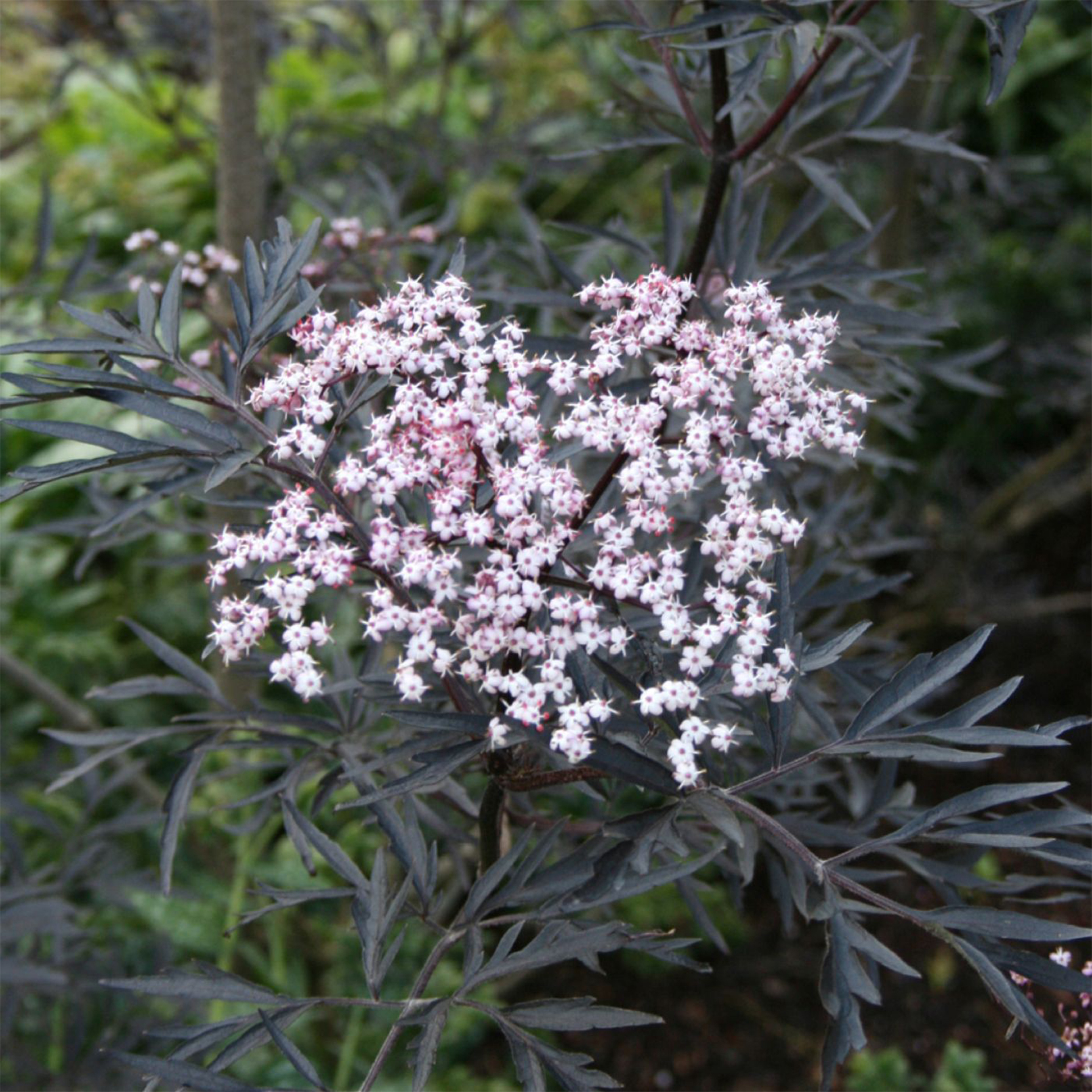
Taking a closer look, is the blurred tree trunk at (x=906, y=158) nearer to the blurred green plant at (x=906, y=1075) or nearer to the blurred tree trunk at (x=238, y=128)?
the blurred tree trunk at (x=238, y=128)

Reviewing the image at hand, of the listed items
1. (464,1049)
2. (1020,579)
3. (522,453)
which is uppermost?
(522,453)

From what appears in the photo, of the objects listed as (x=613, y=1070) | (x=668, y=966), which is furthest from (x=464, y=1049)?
(x=668, y=966)

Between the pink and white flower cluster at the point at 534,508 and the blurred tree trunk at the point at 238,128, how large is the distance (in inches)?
30.8

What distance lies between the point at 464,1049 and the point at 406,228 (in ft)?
4.23

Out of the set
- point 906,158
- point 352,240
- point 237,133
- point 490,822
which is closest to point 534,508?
point 490,822

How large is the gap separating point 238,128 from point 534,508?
956 mm

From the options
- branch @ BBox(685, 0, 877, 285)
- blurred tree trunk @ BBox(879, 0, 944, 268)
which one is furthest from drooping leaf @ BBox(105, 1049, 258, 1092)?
blurred tree trunk @ BBox(879, 0, 944, 268)

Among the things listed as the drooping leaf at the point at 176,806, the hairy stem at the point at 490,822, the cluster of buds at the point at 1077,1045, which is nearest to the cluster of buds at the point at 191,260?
the drooping leaf at the point at 176,806

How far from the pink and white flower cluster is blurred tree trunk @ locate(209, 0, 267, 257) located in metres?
0.78

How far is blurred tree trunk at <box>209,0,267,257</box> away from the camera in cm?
145

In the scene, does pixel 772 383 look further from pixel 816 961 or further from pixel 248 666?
pixel 816 961

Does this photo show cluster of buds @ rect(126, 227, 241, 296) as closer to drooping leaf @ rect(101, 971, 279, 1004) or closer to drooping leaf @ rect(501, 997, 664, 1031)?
drooping leaf @ rect(101, 971, 279, 1004)

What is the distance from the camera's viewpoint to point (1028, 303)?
7.91 ft

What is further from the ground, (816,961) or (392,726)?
(392,726)
